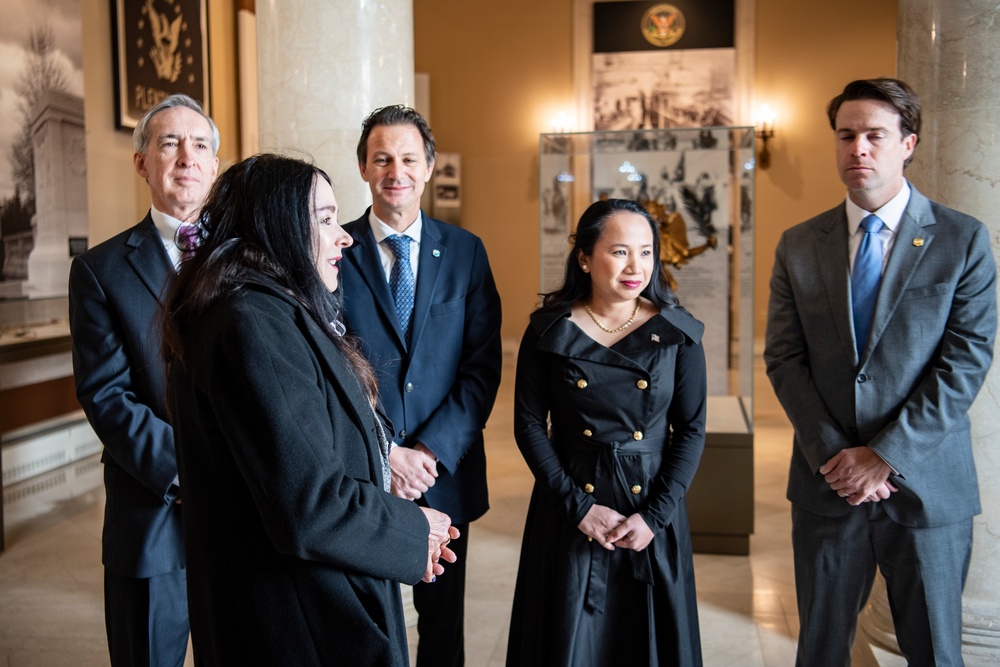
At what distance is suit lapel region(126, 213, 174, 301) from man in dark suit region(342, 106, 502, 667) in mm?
512

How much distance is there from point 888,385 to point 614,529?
2.87 ft

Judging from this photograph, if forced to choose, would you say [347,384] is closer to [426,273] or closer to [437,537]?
[437,537]

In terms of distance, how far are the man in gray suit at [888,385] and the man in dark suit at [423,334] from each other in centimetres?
98

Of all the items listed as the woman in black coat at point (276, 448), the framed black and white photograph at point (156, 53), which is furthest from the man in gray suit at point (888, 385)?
the framed black and white photograph at point (156, 53)

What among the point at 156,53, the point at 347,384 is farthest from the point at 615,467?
the point at 156,53

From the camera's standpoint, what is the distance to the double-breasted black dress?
8.24 ft

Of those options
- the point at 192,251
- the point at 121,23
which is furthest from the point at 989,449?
the point at 121,23

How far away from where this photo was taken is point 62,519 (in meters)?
5.50

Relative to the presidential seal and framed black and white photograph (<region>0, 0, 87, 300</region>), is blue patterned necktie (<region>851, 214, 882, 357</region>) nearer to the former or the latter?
framed black and white photograph (<region>0, 0, 87, 300</region>)

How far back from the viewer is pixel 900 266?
255 centimetres

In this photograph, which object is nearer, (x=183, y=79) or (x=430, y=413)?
(x=430, y=413)

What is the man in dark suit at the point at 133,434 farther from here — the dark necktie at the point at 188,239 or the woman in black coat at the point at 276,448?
the woman in black coat at the point at 276,448

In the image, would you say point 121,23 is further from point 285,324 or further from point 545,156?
point 285,324

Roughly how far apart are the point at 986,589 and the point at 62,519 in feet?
16.2
